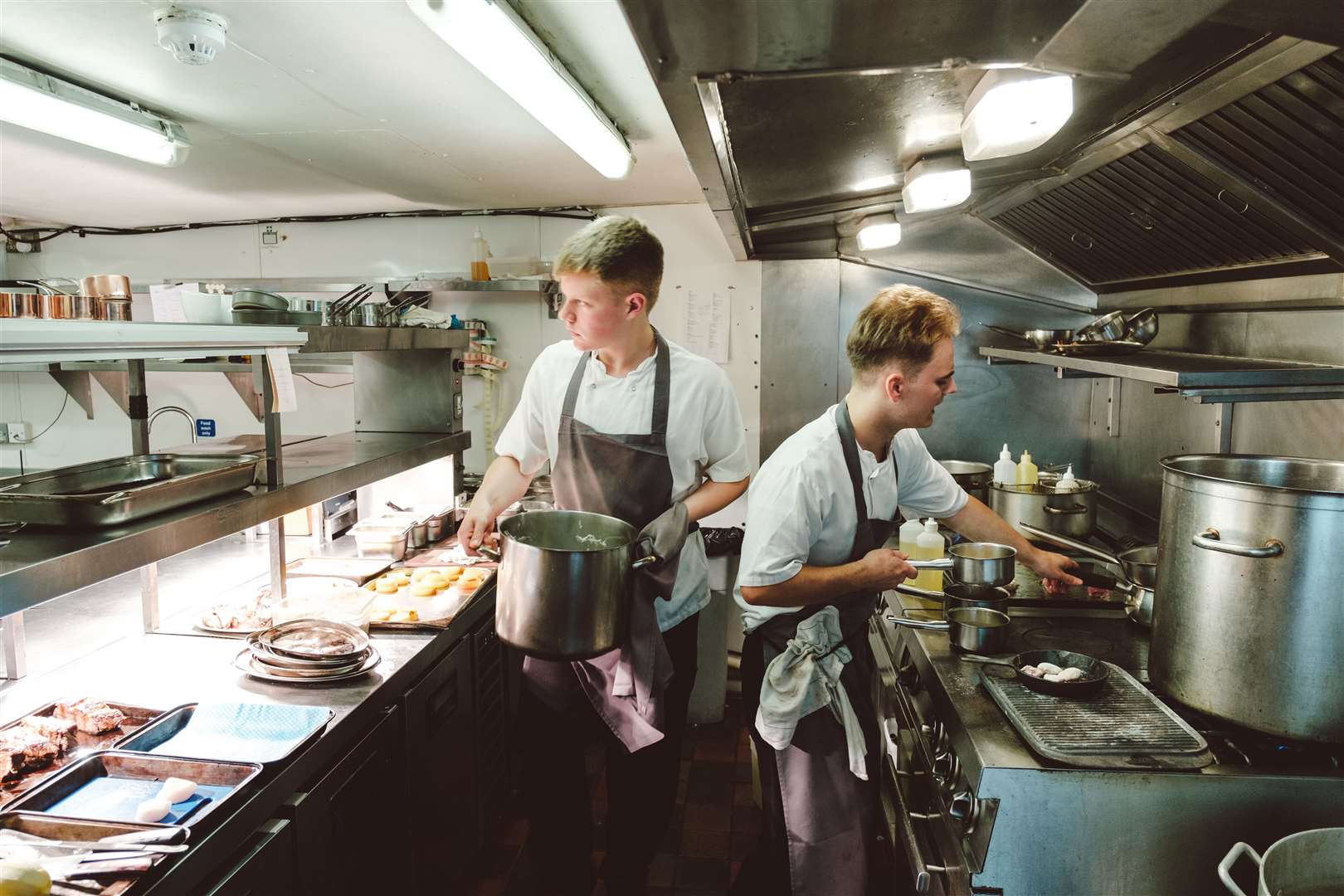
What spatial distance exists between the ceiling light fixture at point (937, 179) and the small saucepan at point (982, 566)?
1.05m

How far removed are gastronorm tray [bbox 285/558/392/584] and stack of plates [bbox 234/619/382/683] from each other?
56 centimetres

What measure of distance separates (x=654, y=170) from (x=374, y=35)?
1.83m

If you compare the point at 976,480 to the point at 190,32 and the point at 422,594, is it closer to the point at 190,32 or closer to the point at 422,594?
the point at 422,594

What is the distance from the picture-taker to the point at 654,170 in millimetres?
3955

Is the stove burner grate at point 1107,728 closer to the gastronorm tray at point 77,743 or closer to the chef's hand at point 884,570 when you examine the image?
the chef's hand at point 884,570

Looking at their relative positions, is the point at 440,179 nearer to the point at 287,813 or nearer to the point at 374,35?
the point at 374,35

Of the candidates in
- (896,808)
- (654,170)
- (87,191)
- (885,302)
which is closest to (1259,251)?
(885,302)

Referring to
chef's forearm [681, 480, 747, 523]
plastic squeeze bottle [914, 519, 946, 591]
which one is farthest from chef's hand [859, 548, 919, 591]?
plastic squeeze bottle [914, 519, 946, 591]

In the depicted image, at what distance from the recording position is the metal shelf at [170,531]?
161 centimetres

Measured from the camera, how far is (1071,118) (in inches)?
79.7

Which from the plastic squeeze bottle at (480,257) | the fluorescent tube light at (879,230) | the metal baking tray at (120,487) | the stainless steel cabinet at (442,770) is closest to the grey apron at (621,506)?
the stainless steel cabinet at (442,770)

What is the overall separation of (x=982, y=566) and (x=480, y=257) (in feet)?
11.7

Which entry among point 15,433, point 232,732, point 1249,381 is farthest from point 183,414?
point 1249,381

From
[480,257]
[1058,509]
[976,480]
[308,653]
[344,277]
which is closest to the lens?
[308,653]
